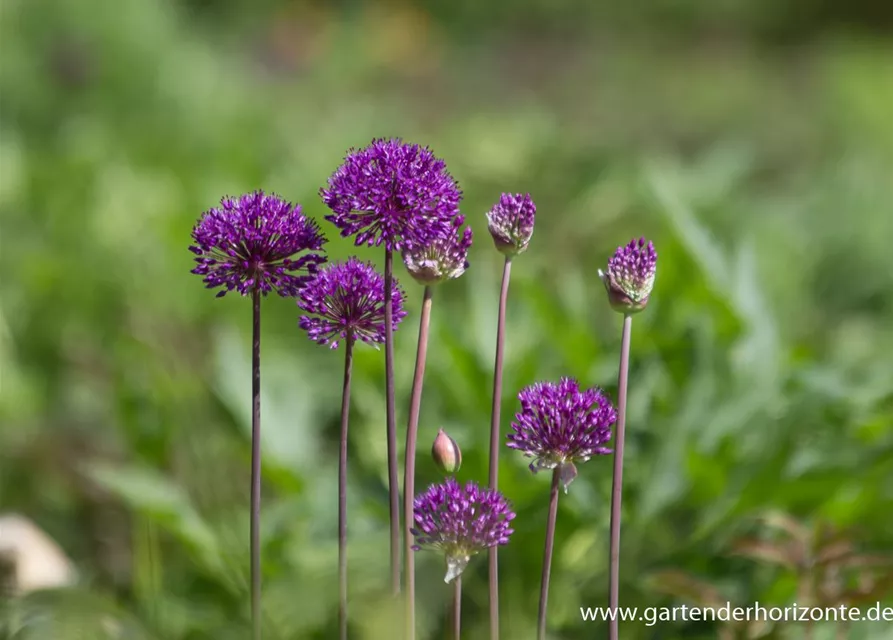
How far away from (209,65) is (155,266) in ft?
7.93

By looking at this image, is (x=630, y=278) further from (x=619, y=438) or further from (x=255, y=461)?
(x=255, y=461)

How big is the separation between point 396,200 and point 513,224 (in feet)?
0.31

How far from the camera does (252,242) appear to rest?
2.78 feet

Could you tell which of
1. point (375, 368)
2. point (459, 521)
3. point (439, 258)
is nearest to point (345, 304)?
point (439, 258)

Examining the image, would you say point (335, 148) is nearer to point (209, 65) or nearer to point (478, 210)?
point (478, 210)

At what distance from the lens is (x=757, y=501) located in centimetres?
170

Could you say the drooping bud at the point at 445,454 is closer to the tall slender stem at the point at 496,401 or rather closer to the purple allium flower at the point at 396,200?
the tall slender stem at the point at 496,401

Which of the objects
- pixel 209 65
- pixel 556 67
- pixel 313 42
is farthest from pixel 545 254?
pixel 556 67

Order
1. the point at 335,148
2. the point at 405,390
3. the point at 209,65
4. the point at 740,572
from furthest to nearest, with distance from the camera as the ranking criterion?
the point at 209,65
the point at 335,148
the point at 405,390
the point at 740,572

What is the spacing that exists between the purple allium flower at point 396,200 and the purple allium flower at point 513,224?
1.4 inches

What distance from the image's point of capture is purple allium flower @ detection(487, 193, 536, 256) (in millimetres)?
837

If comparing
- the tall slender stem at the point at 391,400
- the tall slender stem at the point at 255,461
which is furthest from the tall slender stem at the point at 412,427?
the tall slender stem at the point at 255,461

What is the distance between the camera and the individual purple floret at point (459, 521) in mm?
826

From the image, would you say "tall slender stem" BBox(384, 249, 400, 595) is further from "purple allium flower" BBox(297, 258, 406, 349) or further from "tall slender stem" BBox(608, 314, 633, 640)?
"tall slender stem" BBox(608, 314, 633, 640)
